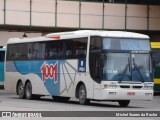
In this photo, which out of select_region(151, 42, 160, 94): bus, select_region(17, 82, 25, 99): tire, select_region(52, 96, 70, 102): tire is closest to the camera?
select_region(52, 96, 70, 102): tire

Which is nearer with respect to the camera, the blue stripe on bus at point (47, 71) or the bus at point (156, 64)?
the blue stripe on bus at point (47, 71)

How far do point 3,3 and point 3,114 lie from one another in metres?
30.6

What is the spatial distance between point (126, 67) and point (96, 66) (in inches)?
47.3

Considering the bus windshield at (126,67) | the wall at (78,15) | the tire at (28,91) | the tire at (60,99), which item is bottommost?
the tire at (60,99)

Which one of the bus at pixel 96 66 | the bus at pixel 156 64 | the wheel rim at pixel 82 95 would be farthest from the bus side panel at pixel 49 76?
the bus at pixel 156 64

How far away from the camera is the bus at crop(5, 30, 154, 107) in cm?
2619

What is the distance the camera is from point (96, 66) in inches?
1044

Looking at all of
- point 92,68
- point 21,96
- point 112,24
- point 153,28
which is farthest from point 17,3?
point 92,68

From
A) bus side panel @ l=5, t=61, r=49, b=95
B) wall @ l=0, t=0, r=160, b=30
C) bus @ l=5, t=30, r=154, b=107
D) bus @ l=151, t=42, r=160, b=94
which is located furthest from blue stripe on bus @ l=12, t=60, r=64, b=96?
wall @ l=0, t=0, r=160, b=30

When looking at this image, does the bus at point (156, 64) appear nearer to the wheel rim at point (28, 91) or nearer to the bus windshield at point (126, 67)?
the wheel rim at point (28, 91)

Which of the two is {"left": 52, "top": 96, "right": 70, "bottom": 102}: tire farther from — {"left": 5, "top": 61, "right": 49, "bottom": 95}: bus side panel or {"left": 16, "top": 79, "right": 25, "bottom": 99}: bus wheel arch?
{"left": 16, "top": 79, "right": 25, "bottom": 99}: bus wheel arch

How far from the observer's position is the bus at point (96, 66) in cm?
2619

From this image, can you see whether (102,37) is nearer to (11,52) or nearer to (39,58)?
(39,58)

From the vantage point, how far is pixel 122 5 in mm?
50625
